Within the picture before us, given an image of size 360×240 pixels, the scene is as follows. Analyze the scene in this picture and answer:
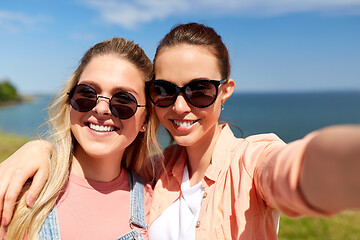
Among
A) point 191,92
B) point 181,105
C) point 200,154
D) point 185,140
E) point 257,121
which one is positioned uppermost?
point 191,92

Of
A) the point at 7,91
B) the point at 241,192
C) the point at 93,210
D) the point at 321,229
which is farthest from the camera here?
the point at 7,91

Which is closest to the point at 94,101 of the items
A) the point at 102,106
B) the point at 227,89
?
the point at 102,106

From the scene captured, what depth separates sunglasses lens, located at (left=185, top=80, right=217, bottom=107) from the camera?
2.49m

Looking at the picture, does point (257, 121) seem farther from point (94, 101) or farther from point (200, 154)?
point (94, 101)

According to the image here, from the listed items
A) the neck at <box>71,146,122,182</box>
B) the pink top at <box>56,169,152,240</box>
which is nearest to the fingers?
the pink top at <box>56,169,152,240</box>

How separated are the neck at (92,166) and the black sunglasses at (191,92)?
693 millimetres

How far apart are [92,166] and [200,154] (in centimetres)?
93

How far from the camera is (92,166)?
2.70 metres

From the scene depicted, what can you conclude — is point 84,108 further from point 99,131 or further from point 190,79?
point 190,79

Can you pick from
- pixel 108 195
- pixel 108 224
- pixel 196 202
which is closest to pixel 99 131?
pixel 108 195

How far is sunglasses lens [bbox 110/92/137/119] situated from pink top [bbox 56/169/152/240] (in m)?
0.62

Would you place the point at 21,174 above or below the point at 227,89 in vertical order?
below

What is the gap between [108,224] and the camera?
8.07 ft

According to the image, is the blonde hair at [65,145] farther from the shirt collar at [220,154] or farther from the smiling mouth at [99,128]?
the shirt collar at [220,154]
